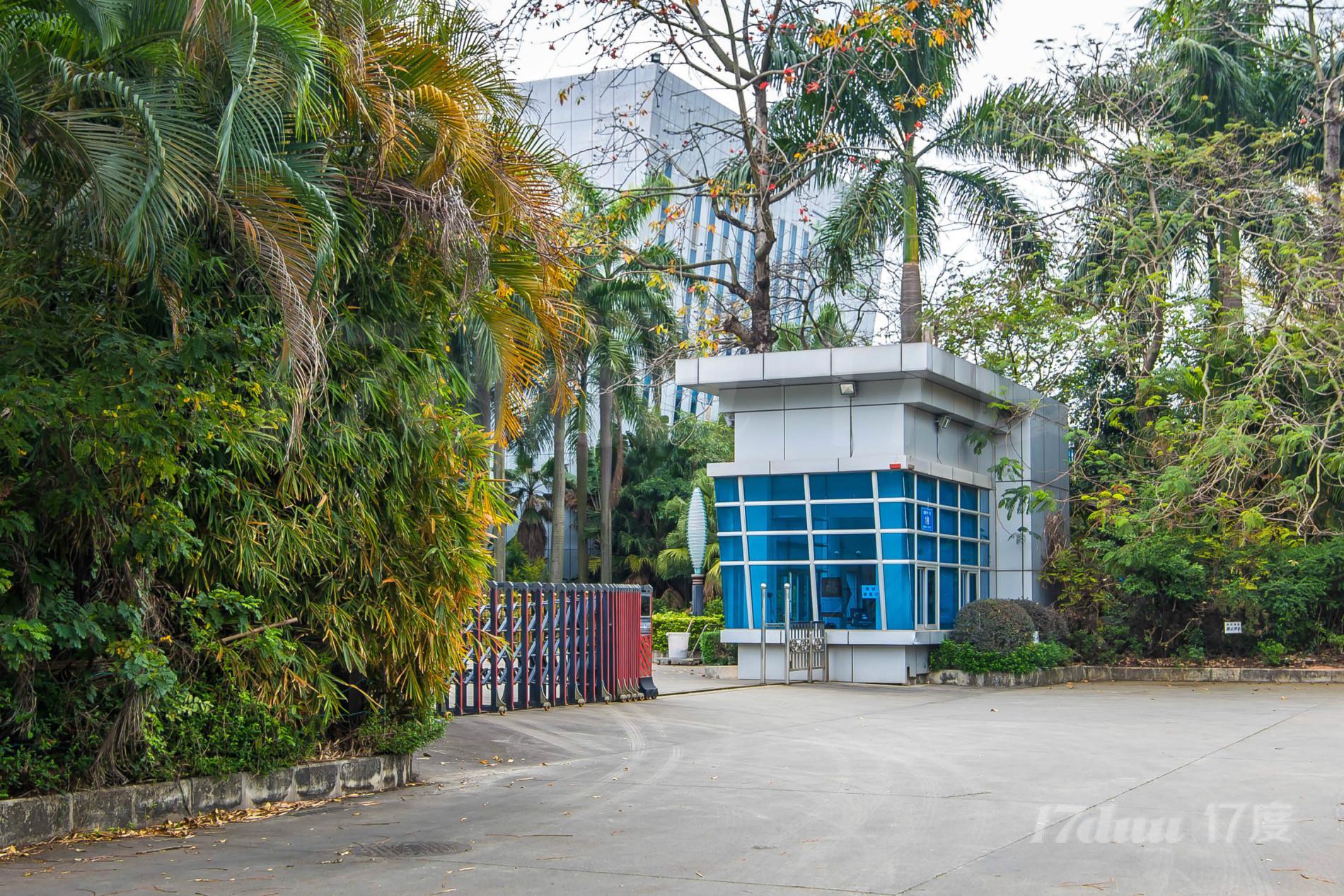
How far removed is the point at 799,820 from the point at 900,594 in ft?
42.5

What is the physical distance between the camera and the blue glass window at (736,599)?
21.8m

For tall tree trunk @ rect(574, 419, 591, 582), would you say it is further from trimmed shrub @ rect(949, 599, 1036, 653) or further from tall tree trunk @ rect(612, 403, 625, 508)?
trimmed shrub @ rect(949, 599, 1036, 653)

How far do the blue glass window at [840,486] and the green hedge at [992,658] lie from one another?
300 centimetres

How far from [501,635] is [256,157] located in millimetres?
7592

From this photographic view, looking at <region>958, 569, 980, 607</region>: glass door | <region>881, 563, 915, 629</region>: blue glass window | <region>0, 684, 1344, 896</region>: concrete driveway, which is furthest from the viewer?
<region>958, 569, 980, 607</region>: glass door

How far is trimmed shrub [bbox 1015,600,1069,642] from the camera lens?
2261cm

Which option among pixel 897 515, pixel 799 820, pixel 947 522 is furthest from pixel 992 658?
pixel 799 820

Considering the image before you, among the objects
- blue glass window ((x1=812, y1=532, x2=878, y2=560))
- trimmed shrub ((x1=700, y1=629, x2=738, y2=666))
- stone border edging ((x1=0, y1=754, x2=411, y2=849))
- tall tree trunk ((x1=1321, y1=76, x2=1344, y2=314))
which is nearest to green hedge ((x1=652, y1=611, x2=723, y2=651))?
trimmed shrub ((x1=700, y1=629, x2=738, y2=666))

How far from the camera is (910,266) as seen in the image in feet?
84.9

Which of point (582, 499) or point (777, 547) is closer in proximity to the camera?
point (777, 547)

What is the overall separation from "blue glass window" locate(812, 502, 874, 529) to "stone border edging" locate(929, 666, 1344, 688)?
2864 millimetres

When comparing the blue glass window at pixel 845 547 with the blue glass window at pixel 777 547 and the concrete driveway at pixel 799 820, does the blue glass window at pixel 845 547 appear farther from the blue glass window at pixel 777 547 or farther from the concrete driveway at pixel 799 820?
the concrete driveway at pixel 799 820

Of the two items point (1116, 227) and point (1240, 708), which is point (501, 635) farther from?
point (1116, 227)

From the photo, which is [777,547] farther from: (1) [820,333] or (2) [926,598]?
(1) [820,333]
